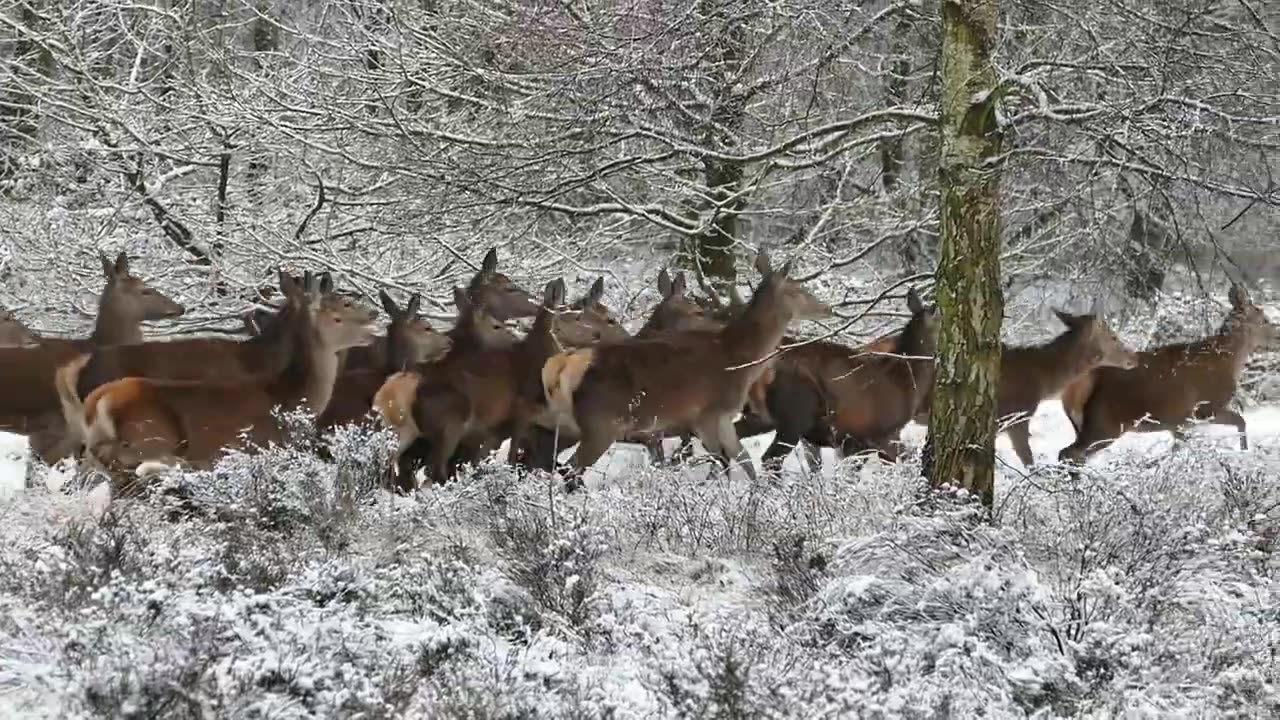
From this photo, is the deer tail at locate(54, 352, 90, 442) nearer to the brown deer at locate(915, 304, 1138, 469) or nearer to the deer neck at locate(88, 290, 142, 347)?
the deer neck at locate(88, 290, 142, 347)

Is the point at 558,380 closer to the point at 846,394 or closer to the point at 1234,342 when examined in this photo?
the point at 846,394

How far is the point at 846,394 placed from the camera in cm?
1076

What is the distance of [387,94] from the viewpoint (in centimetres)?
1232

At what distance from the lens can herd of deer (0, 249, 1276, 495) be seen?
981 cm

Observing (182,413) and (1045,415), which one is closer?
(182,413)

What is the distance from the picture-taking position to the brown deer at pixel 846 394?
10.7m

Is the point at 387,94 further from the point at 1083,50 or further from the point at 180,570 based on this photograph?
the point at 180,570

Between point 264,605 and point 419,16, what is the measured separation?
861cm

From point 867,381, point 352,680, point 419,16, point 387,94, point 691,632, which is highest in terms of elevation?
point 419,16

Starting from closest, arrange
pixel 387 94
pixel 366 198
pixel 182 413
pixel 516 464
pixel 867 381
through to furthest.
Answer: pixel 182 413 < pixel 516 464 < pixel 867 381 < pixel 387 94 < pixel 366 198

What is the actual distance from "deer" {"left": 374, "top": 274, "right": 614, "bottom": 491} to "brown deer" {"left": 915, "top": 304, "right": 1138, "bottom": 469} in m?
3.23

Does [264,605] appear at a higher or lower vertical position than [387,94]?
lower

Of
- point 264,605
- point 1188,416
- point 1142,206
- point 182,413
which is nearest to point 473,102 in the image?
point 182,413

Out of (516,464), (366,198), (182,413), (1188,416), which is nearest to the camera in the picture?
(182,413)
